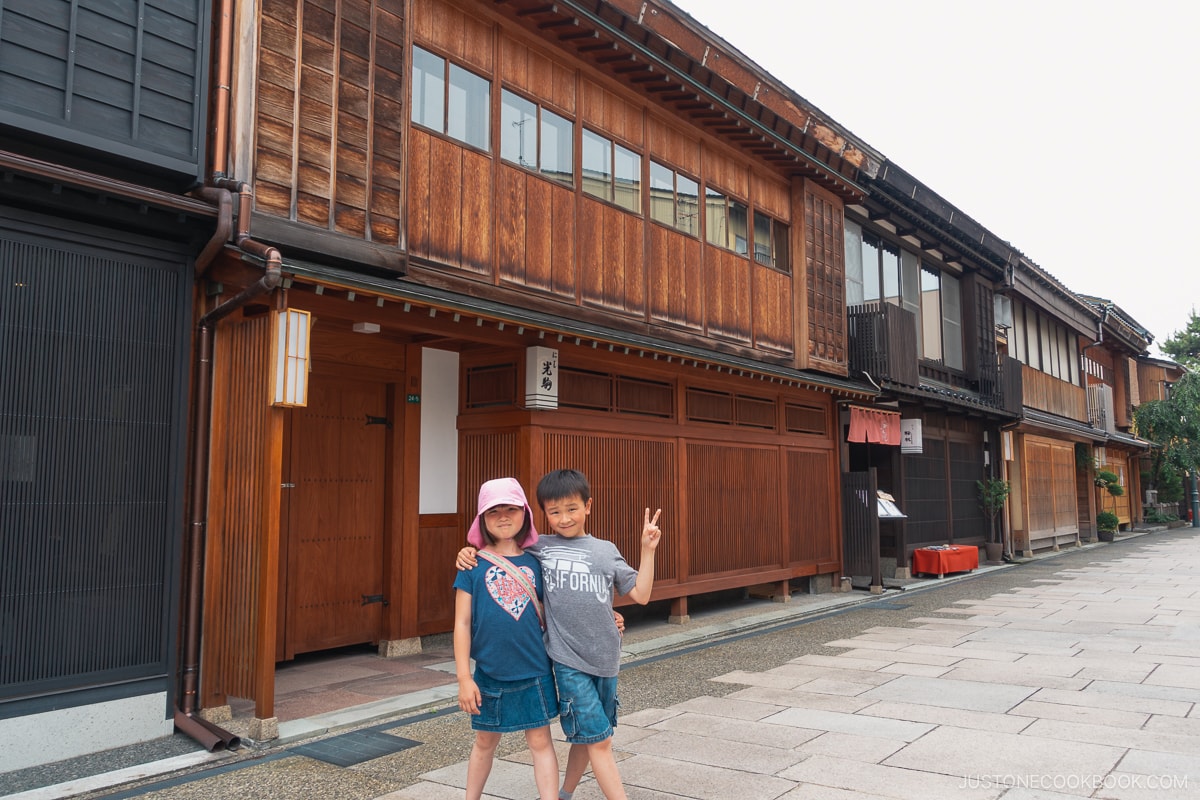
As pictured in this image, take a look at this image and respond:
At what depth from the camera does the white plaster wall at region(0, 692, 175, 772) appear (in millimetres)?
5348

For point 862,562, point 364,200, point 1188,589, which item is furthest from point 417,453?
point 1188,589

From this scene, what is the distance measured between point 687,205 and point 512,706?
9.11 m

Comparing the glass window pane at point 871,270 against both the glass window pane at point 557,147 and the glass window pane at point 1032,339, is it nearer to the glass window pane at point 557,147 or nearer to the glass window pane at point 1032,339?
the glass window pane at point 557,147

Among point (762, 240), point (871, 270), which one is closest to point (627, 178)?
point (762, 240)

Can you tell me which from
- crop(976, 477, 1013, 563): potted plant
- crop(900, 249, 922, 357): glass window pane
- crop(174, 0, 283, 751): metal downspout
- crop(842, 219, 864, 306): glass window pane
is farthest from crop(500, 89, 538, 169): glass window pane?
crop(976, 477, 1013, 563): potted plant

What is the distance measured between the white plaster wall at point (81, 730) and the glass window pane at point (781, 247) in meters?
10.7

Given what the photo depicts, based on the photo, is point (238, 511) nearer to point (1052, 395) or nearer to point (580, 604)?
point (580, 604)

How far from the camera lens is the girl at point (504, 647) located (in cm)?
392

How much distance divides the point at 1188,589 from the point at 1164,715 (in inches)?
414

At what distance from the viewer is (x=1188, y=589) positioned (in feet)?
49.0

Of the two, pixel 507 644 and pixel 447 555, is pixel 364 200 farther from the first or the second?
pixel 507 644

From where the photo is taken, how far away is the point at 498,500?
392cm

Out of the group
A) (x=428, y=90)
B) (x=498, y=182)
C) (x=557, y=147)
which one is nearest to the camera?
(x=428, y=90)

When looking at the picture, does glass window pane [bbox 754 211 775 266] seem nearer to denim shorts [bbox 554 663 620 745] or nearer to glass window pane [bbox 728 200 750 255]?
glass window pane [bbox 728 200 750 255]
